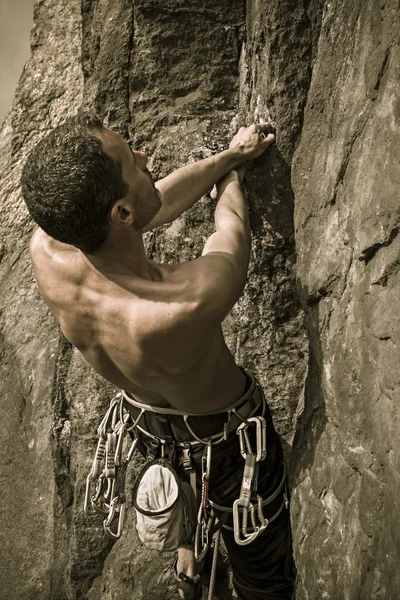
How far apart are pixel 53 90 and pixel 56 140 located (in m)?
1.71

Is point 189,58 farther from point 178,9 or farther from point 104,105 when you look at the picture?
point 104,105

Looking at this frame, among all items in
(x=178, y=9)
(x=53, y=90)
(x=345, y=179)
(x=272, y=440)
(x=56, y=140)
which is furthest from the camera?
(x=53, y=90)

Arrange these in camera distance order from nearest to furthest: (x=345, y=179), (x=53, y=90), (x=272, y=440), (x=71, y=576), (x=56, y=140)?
(x=56, y=140) → (x=345, y=179) → (x=272, y=440) → (x=71, y=576) → (x=53, y=90)

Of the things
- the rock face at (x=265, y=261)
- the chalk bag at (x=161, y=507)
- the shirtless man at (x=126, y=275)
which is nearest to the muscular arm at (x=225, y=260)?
the shirtless man at (x=126, y=275)

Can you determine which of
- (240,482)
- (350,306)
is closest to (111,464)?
(240,482)

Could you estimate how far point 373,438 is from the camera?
1948 millimetres

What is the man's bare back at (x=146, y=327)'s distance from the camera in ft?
6.42

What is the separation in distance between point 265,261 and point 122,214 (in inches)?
29.1

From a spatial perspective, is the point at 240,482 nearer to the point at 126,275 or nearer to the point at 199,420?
the point at 199,420

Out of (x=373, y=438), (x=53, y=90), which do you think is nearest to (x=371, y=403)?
(x=373, y=438)

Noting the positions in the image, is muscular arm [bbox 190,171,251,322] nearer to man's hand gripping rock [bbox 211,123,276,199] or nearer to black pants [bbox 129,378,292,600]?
man's hand gripping rock [bbox 211,123,276,199]

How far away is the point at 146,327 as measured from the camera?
196cm

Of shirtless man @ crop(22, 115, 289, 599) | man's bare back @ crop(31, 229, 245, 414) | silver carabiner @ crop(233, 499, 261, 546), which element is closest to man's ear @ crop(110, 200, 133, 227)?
shirtless man @ crop(22, 115, 289, 599)

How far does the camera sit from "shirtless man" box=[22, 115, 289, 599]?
1.88 metres
